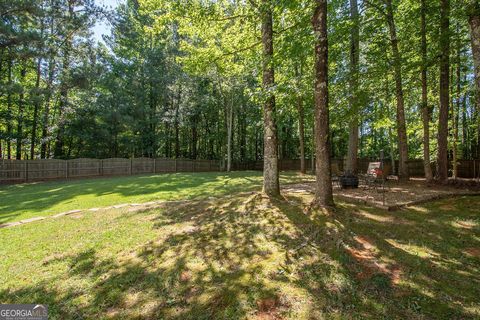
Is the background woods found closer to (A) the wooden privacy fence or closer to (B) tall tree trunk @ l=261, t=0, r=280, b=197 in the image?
(B) tall tree trunk @ l=261, t=0, r=280, b=197

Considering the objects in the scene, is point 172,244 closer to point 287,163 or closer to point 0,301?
point 0,301

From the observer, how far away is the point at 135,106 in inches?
800

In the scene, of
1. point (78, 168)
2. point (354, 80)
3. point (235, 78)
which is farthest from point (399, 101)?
point (78, 168)

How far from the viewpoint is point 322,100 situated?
14.7ft

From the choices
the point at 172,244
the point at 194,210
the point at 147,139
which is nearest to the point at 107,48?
the point at 147,139

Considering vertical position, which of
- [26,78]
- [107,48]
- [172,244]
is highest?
[107,48]

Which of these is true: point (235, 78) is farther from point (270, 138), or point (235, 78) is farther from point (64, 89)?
point (270, 138)

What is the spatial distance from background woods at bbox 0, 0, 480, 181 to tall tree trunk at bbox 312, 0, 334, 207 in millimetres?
186

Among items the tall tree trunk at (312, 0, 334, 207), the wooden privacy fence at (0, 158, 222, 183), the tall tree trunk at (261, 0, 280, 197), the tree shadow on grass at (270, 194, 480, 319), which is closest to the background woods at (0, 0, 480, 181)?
the tall tree trunk at (261, 0, 280, 197)

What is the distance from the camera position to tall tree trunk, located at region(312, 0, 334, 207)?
4445 mm

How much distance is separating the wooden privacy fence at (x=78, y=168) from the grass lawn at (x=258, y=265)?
1194 cm

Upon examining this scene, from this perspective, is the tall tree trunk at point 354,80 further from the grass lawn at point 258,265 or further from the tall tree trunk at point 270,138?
the grass lawn at point 258,265

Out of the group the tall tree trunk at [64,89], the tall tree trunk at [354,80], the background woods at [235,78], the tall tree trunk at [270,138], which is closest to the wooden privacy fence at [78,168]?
the background woods at [235,78]

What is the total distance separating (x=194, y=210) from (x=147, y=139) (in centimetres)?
1792
